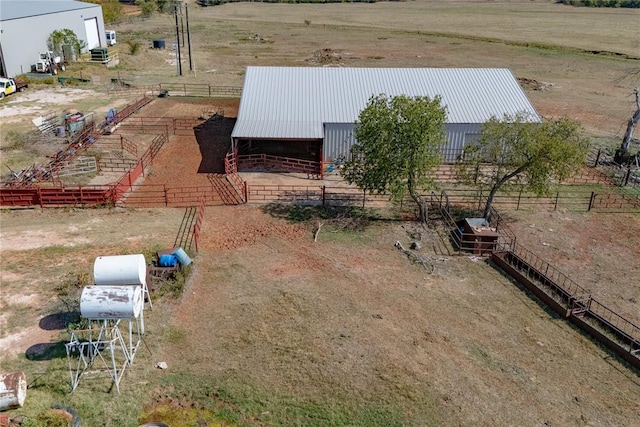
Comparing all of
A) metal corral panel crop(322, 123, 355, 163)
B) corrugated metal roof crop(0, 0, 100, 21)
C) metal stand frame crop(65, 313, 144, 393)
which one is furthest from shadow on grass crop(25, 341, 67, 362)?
corrugated metal roof crop(0, 0, 100, 21)

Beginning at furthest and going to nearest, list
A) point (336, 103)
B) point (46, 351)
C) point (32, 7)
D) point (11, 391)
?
point (32, 7), point (336, 103), point (46, 351), point (11, 391)

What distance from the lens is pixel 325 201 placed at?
92.2 feet

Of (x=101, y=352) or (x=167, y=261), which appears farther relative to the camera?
(x=167, y=261)

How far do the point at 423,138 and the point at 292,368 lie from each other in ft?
43.5

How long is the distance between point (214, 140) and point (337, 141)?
9.49 metres

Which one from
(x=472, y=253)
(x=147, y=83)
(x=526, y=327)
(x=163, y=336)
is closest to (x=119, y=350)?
(x=163, y=336)

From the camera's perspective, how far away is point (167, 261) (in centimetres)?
2053

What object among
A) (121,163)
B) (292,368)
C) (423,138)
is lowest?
(292,368)

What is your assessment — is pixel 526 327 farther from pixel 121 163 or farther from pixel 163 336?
pixel 121 163

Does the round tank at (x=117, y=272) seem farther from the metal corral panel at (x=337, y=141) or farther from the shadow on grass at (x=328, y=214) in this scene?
the metal corral panel at (x=337, y=141)

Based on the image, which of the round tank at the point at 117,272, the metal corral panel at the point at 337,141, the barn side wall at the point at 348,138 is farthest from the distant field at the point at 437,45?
the round tank at the point at 117,272

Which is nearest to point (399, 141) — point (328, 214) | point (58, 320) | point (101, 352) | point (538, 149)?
point (328, 214)

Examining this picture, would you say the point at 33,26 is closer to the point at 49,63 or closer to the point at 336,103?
the point at 49,63

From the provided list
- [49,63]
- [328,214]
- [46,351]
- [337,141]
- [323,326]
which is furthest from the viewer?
[49,63]
